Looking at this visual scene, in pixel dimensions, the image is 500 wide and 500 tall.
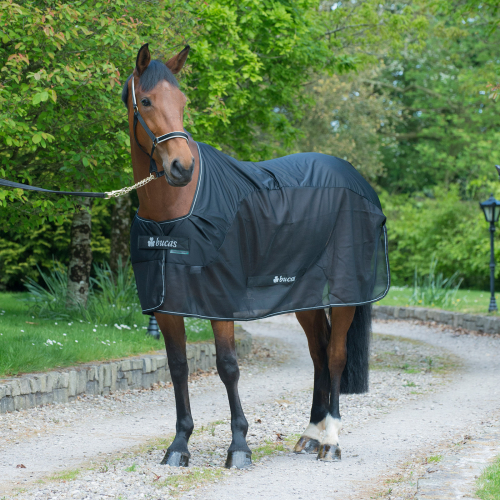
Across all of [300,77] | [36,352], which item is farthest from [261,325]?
[36,352]

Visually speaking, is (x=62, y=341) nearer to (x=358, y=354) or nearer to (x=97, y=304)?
(x=97, y=304)

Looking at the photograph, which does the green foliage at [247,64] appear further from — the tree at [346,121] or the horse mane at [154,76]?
the tree at [346,121]

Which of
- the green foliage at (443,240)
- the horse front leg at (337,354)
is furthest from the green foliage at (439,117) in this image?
the horse front leg at (337,354)

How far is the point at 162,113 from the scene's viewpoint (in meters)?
3.94

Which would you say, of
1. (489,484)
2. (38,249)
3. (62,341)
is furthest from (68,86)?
(38,249)

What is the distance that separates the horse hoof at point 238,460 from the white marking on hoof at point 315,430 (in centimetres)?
73

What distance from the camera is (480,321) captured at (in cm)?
1406

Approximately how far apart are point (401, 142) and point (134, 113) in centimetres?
3007

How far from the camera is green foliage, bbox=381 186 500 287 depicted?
67.7ft

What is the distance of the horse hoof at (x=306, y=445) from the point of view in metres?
4.82

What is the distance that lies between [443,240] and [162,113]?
20.0 m

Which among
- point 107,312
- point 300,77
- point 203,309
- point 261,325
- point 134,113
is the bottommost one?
point 261,325

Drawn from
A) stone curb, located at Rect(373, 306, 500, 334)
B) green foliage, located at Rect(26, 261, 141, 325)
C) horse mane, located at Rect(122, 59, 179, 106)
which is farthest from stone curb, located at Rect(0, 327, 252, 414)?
stone curb, located at Rect(373, 306, 500, 334)

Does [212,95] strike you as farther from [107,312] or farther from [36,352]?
[36,352]
